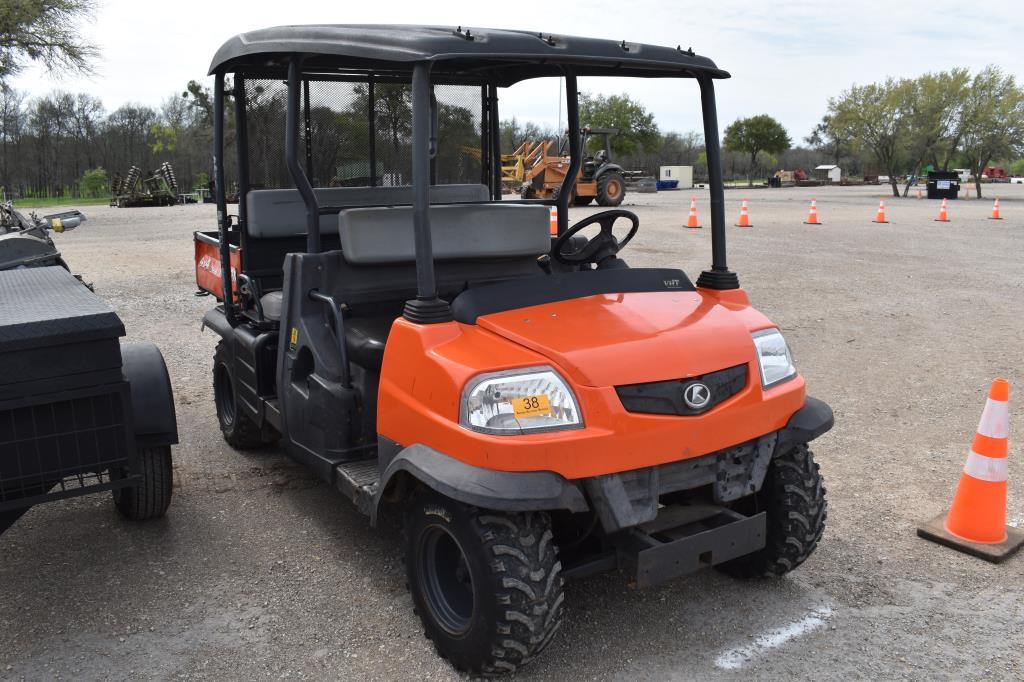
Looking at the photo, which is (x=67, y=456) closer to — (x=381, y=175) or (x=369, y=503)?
(x=369, y=503)

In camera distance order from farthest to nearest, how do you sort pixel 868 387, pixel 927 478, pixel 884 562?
pixel 868 387 → pixel 927 478 → pixel 884 562

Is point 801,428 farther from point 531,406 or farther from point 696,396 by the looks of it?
point 531,406

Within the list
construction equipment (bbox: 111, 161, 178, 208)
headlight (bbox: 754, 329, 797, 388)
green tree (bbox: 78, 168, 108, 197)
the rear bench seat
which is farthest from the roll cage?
green tree (bbox: 78, 168, 108, 197)

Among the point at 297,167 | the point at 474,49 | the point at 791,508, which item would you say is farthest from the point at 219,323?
the point at 791,508

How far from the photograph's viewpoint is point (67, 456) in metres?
3.17

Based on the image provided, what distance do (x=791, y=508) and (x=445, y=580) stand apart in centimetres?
139

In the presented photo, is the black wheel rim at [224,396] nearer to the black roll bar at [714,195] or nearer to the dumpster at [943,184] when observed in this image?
the black roll bar at [714,195]

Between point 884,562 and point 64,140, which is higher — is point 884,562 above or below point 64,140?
below

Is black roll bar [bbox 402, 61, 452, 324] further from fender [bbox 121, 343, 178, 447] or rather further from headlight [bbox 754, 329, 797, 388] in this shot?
fender [bbox 121, 343, 178, 447]

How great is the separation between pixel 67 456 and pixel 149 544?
963 mm

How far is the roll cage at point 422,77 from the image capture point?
9.84 ft

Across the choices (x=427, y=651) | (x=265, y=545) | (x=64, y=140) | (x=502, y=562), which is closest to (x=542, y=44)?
(x=502, y=562)

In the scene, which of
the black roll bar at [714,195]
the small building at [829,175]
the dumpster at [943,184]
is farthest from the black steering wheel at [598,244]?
the small building at [829,175]

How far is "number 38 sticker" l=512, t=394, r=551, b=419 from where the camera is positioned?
2.74m
